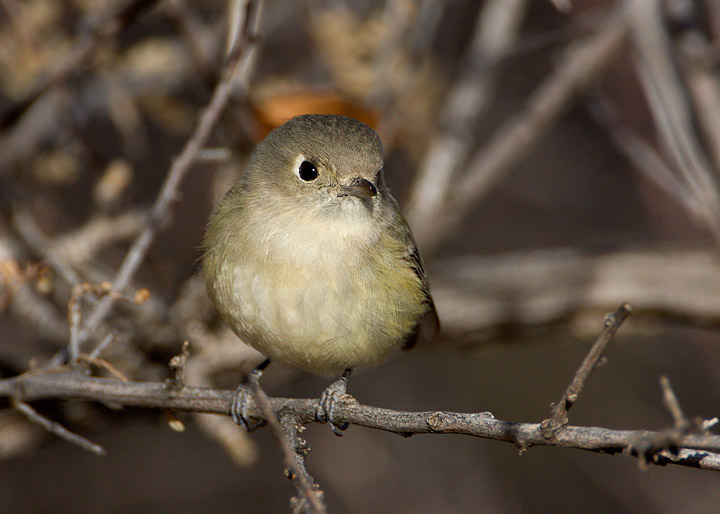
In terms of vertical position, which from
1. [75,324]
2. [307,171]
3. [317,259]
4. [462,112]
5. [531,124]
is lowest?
[75,324]

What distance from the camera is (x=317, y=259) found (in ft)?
10.0

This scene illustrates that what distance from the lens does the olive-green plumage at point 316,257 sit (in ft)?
9.97

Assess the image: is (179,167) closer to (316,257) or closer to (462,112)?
(316,257)

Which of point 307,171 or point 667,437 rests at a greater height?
point 307,171

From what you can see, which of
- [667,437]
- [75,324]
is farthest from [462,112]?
[667,437]

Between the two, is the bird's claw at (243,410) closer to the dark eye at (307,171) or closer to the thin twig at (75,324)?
the thin twig at (75,324)

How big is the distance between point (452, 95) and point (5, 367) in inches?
137

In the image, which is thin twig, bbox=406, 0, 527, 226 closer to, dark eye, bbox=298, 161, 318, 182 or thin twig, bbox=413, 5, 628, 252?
thin twig, bbox=413, 5, 628, 252

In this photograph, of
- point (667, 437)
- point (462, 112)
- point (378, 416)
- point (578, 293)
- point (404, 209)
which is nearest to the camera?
point (667, 437)

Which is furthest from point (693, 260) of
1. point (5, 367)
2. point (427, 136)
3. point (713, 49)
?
point (5, 367)

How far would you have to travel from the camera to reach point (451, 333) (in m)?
5.08

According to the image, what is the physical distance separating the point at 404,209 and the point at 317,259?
257 cm

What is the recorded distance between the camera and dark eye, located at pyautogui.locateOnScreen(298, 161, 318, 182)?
3.29 metres

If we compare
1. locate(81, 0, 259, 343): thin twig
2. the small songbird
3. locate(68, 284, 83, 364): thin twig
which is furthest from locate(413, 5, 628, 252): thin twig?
locate(68, 284, 83, 364): thin twig
